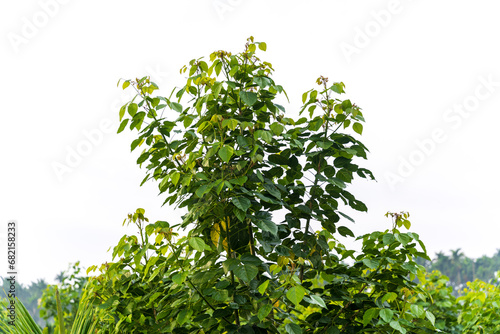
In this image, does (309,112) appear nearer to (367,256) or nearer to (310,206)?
(310,206)

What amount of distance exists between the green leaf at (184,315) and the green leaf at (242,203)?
466 mm

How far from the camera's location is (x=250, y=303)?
7.07 feet

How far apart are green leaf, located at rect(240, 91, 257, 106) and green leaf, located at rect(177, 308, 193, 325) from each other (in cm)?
86

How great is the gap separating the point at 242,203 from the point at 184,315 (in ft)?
1.63

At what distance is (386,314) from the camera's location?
2074 millimetres

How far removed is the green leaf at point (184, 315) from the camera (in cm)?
206

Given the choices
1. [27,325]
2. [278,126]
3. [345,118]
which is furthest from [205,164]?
[27,325]

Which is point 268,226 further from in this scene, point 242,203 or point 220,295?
point 220,295

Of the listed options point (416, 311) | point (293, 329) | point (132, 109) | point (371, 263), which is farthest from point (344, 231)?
point (132, 109)

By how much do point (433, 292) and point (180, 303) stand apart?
9.70 feet

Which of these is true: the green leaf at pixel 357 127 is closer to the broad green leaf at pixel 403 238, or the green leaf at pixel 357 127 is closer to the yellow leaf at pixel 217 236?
the broad green leaf at pixel 403 238

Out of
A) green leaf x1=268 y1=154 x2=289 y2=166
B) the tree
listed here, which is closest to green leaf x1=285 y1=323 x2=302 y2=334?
Result: the tree

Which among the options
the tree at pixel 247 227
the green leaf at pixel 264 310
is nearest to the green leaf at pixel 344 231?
the tree at pixel 247 227

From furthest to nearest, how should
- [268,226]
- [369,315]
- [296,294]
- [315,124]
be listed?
[315,124] < [369,315] < [268,226] < [296,294]
